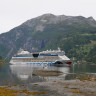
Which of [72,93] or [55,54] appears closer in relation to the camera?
[72,93]

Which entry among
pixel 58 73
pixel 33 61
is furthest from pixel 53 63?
pixel 58 73

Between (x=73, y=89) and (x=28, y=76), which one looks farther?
(x=28, y=76)

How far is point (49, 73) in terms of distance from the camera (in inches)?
3022

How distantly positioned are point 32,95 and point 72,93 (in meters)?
8.16

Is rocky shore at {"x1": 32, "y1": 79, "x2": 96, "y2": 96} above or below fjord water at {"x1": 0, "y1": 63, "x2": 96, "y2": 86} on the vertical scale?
below

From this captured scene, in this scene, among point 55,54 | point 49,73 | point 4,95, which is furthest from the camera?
point 55,54

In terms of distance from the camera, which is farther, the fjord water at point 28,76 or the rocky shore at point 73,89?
the fjord water at point 28,76

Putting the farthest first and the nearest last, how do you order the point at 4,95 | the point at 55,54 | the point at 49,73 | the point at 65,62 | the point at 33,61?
the point at 33,61 < the point at 55,54 < the point at 65,62 < the point at 49,73 < the point at 4,95

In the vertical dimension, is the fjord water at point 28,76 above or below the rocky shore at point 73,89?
above

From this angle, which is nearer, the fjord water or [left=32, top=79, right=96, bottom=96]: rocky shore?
[left=32, top=79, right=96, bottom=96]: rocky shore

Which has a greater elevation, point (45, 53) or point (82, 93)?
point (45, 53)

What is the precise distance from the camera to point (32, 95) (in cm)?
3822

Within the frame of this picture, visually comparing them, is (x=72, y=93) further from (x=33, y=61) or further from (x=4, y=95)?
(x=33, y=61)

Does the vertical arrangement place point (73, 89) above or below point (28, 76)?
below
